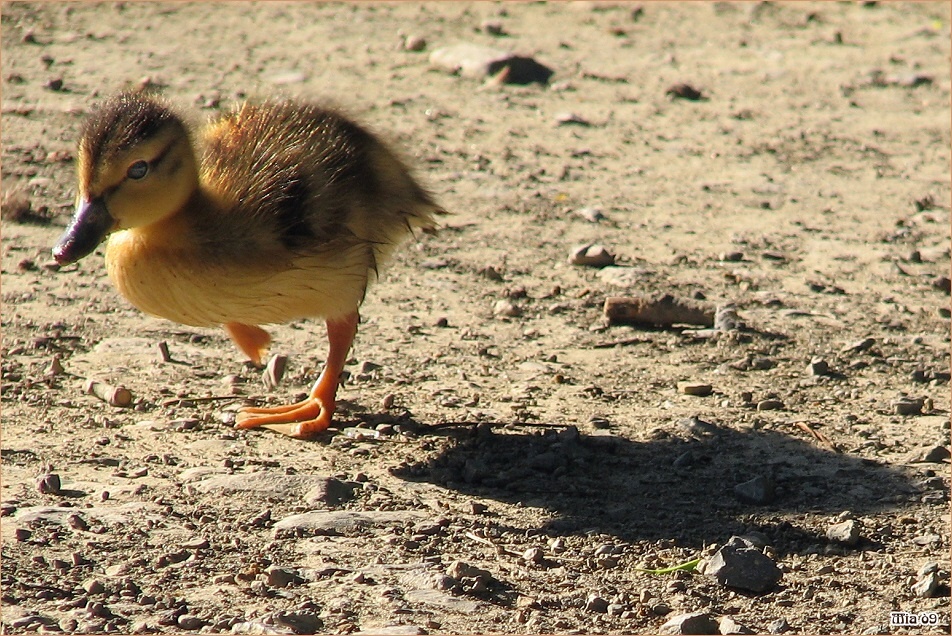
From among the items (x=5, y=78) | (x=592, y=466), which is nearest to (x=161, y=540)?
(x=592, y=466)

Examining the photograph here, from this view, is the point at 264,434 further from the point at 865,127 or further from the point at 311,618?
the point at 865,127

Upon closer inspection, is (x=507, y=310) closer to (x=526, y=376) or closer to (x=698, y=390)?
(x=526, y=376)

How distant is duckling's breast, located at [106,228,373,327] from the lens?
5109 mm

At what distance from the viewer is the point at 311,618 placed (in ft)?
13.5

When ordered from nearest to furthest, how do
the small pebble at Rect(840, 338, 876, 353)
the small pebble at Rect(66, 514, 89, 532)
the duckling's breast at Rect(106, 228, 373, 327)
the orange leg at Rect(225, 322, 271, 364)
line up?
1. the small pebble at Rect(66, 514, 89, 532)
2. the duckling's breast at Rect(106, 228, 373, 327)
3. the orange leg at Rect(225, 322, 271, 364)
4. the small pebble at Rect(840, 338, 876, 353)

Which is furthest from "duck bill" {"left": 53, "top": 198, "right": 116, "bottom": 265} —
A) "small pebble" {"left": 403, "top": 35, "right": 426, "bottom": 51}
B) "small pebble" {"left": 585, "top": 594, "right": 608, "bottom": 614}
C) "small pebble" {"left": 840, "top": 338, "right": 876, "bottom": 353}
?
"small pebble" {"left": 403, "top": 35, "right": 426, "bottom": 51}

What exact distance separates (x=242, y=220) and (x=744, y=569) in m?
2.38

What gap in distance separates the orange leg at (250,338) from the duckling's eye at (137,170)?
1050 millimetres

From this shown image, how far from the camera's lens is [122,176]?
501 centimetres

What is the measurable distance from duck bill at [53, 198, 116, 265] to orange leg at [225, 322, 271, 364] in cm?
102

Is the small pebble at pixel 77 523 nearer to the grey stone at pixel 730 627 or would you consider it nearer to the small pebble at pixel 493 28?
the grey stone at pixel 730 627

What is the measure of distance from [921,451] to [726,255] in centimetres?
246


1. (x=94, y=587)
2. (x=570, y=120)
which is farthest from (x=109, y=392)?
(x=570, y=120)

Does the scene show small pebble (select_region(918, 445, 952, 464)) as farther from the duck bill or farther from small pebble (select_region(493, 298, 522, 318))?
the duck bill
